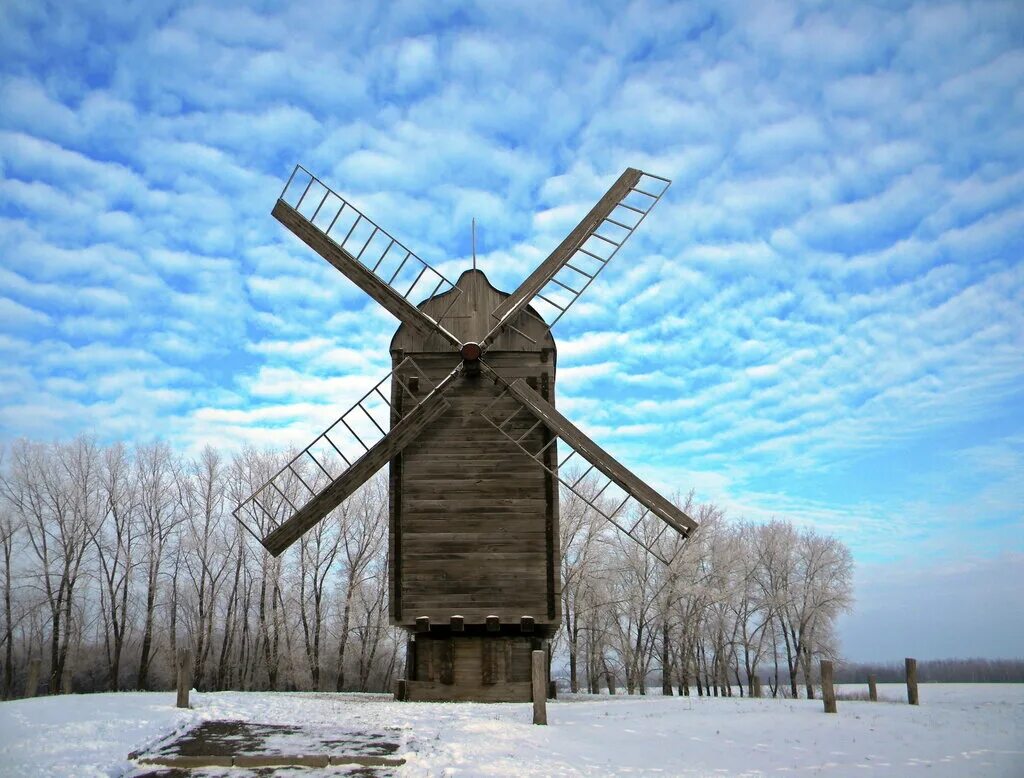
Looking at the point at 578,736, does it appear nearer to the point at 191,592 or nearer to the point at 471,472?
the point at 471,472

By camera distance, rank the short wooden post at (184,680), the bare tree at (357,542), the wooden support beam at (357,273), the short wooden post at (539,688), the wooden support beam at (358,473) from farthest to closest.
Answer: the bare tree at (357,542) < the wooden support beam at (357,273) < the wooden support beam at (358,473) < the short wooden post at (184,680) < the short wooden post at (539,688)

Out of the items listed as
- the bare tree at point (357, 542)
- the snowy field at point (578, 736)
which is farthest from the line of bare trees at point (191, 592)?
the snowy field at point (578, 736)

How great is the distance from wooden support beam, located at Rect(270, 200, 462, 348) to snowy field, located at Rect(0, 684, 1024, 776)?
845 centimetres

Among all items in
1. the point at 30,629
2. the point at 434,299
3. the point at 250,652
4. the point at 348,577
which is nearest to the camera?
the point at 434,299

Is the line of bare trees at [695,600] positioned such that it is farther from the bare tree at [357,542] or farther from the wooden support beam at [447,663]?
the wooden support beam at [447,663]

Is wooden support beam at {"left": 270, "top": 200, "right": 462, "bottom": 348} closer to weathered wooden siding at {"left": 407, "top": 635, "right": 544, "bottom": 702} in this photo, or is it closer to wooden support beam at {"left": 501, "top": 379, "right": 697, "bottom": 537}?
wooden support beam at {"left": 501, "top": 379, "right": 697, "bottom": 537}

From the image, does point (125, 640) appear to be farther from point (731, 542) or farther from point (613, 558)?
point (731, 542)

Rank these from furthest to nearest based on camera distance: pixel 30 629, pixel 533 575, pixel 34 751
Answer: pixel 30 629, pixel 533 575, pixel 34 751

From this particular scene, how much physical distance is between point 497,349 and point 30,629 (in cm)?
2407

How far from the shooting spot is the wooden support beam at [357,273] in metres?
18.1

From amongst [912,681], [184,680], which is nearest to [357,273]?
[184,680]

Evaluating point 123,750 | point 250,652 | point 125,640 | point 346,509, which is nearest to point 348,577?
point 346,509

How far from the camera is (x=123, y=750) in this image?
9695mm

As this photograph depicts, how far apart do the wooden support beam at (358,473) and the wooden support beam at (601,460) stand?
2.06 m
